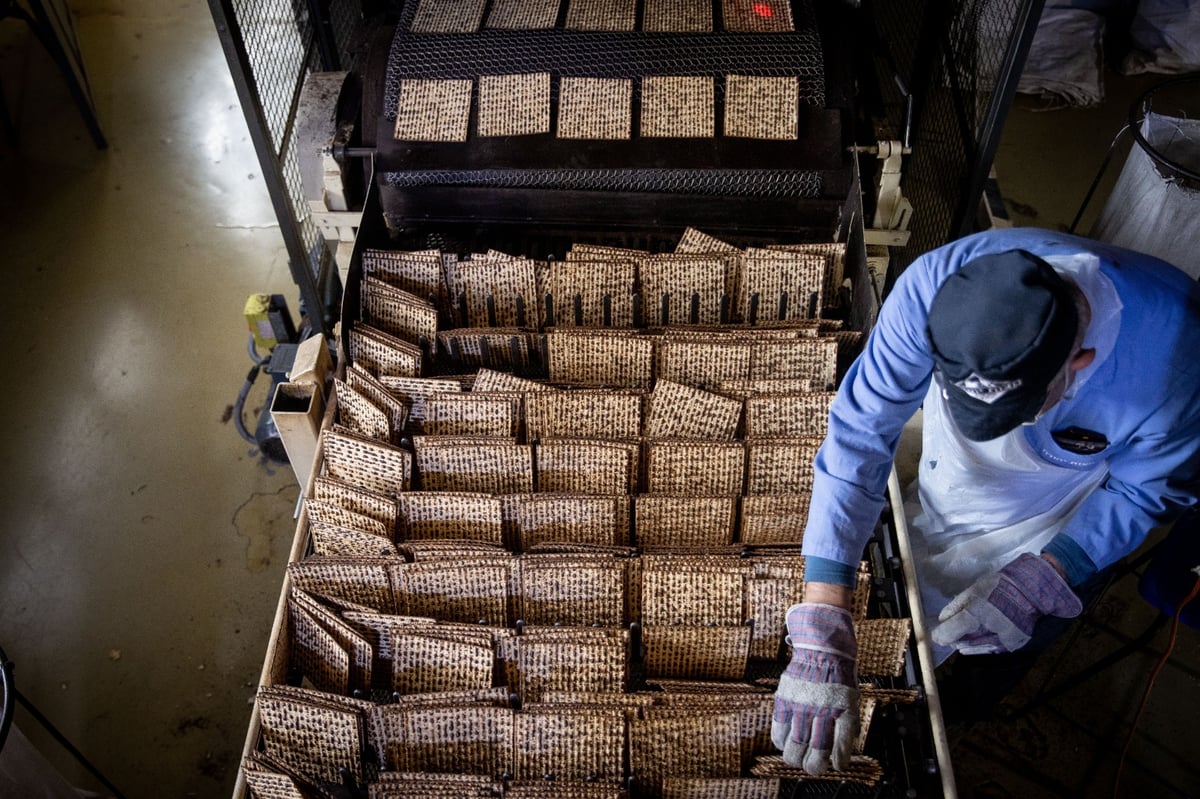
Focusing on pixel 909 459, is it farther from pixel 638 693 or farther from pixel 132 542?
pixel 132 542

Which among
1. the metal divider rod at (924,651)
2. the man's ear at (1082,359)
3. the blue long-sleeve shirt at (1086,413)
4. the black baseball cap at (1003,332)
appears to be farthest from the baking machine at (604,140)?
the black baseball cap at (1003,332)

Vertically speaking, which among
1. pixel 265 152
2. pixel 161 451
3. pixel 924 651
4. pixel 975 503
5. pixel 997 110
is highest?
pixel 997 110

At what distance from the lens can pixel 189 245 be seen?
17.7 feet

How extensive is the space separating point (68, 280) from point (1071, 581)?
5.14m

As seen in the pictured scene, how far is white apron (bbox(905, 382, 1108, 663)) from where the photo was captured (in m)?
2.50

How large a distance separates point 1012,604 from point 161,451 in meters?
3.76

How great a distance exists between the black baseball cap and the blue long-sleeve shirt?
0.27m

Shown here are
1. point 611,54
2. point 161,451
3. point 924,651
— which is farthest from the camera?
point 161,451

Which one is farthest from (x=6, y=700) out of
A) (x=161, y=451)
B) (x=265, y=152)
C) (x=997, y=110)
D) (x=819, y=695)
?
(x=997, y=110)

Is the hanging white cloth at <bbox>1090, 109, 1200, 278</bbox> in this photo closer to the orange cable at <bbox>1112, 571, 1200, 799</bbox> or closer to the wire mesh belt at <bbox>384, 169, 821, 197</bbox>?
the wire mesh belt at <bbox>384, 169, 821, 197</bbox>

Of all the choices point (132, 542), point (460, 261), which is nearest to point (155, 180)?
point (132, 542)

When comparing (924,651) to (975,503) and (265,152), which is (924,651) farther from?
(265,152)

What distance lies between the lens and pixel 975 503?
2.67 metres

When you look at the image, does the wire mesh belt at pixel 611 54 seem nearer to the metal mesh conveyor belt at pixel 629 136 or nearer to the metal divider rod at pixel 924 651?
the metal mesh conveyor belt at pixel 629 136
